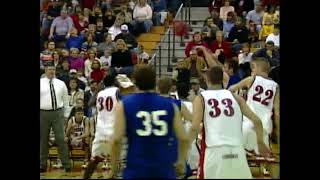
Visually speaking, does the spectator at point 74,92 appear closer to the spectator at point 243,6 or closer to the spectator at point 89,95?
the spectator at point 89,95

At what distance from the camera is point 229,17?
19.3 m

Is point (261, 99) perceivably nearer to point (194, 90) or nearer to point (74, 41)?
point (194, 90)

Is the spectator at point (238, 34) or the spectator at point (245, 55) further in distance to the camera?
the spectator at point (238, 34)

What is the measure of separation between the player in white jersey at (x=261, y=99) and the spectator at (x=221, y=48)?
5.21 metres

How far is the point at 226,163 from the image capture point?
913 centimetres

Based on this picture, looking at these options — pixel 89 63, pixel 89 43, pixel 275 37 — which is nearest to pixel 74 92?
pixel 89 63

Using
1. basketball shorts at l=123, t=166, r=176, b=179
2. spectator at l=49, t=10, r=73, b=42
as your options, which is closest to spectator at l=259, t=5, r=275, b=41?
spectator at l=49, t=10, r=73, b=42

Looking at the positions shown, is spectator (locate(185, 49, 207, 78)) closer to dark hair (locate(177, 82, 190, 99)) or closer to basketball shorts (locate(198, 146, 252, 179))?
dark hair (locate(177, 82, 190, 99))

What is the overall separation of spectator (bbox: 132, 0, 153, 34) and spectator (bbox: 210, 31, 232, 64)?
8.76 ft

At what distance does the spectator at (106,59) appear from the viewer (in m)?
A: 17.3

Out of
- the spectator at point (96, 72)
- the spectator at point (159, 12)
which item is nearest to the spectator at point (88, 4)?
the spectator at point (159, 12)

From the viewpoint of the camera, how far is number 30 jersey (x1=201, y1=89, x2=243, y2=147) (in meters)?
9.22
